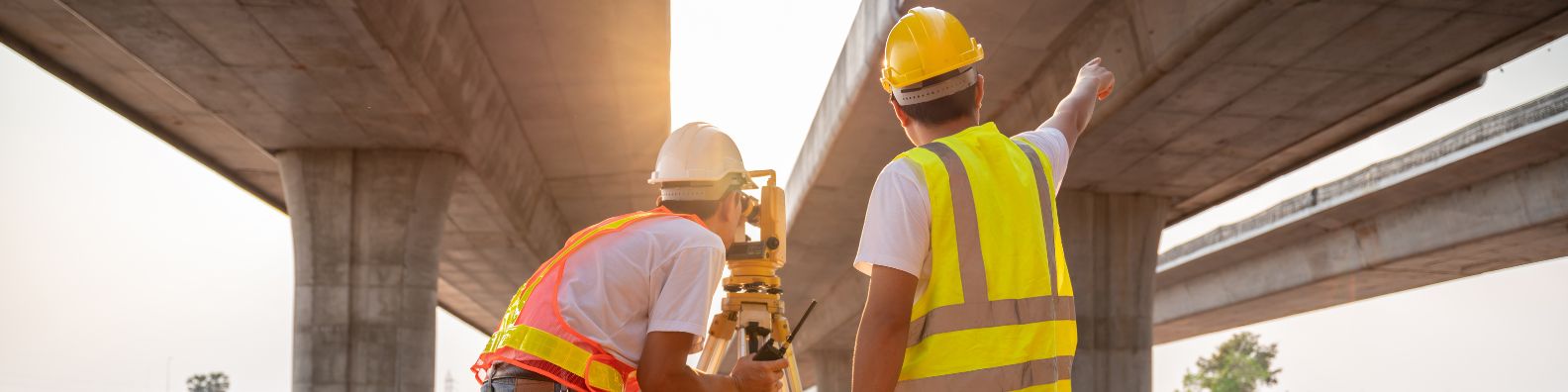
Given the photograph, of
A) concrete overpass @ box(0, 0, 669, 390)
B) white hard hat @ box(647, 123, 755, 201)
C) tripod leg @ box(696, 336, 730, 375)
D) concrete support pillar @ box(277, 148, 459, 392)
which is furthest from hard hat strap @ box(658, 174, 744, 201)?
concrete support pillar @ box(277, 148, 459, 392)

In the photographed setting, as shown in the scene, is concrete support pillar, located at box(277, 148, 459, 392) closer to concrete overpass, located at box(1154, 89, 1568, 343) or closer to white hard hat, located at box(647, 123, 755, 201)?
concrete overpass, located at box(1154, 89, 1568, 343)

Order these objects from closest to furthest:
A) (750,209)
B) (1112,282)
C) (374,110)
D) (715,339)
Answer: (750,209) → (715,339) → (374,110) → (1112,282)

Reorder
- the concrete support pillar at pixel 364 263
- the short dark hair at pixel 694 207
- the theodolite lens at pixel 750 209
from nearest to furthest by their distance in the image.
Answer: the short dark hair at pixel 694 207 < the theodolite lens at pixel 750 209 < the concrete support pillar at pixel 364 263

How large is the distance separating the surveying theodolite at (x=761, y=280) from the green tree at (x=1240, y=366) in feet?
375

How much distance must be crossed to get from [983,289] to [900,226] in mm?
251

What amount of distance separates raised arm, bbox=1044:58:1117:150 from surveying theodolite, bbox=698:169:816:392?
1067 mm

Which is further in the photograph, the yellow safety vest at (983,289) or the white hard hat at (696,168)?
the white hard hat at (696,168)

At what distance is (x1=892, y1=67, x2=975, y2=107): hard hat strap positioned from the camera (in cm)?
388

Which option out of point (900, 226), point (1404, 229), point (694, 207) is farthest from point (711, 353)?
point (1404, 229)

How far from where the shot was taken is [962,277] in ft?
11.6

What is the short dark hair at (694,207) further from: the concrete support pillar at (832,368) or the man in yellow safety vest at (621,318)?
the concrete support pillar at (832,368)

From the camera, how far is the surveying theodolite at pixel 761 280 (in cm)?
522

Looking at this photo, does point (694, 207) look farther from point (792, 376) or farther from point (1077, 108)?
point (1077, 108)

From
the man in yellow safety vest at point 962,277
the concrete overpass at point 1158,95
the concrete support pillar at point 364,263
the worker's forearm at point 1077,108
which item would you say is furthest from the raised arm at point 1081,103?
the concrete support pillar at point 364,263
